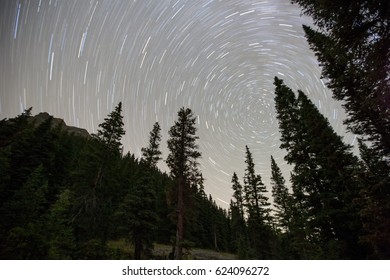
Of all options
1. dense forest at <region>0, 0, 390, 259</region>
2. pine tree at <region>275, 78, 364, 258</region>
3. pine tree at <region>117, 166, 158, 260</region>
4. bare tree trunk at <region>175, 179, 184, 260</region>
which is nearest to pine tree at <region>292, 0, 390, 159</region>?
dense forest at <region>0, 0, 390, 259</region>

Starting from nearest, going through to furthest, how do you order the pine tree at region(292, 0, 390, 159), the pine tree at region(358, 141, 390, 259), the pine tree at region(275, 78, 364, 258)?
the pine tree at region(292, 0, 390, 159)
the pine tree at region(358, 141, 390, 259)
the pine tree at region(275, 78, 364, 258)

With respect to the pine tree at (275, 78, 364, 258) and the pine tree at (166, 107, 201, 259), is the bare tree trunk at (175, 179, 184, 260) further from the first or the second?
the pine tree at (275, 78, 364, 258)

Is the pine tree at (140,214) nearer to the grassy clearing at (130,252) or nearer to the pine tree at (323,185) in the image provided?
the grassy clearing at (130,252)

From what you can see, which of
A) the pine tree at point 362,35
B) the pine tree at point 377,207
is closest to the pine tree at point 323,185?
the pine tree at point 377,207

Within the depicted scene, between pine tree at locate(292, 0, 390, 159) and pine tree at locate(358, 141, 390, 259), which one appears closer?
pine tree at locate(292, 0, 390, 159)

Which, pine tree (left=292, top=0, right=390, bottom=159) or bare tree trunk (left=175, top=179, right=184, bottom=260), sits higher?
pine tree (left=292, top=0, right=390, bottom=159)

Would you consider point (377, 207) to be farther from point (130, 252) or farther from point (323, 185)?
point (130, 252)

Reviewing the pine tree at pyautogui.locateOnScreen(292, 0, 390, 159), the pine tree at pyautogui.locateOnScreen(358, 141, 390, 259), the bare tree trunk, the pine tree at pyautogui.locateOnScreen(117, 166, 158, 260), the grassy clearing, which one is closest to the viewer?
the pine tree at pyautogui.locateOnScreen(292, 0, 390, 159)

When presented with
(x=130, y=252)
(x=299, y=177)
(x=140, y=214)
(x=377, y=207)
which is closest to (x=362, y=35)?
(x=377, y=207)

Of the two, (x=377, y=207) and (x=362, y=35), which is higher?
(x=362, y=35)

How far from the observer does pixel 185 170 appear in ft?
58.9

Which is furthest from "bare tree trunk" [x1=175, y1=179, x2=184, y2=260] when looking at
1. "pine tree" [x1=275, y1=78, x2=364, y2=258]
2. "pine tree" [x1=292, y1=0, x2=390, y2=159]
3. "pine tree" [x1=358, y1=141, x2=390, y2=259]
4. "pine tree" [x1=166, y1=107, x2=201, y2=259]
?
"pine tree" [x1=292, y1=0, x2=390, y2=159]

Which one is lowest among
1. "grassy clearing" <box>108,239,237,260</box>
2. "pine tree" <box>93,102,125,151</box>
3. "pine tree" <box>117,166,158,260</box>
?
"grassy clearing" <box>108,239,237,260</box>
